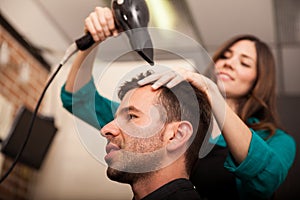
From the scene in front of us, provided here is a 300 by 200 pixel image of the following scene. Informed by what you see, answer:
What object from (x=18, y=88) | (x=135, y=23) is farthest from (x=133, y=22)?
(x=18, y=88)

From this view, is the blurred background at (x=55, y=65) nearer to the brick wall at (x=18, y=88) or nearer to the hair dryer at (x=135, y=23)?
the brick wall at (x=18, y=88)

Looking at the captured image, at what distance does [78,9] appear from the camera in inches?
42.8

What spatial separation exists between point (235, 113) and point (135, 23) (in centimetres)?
21

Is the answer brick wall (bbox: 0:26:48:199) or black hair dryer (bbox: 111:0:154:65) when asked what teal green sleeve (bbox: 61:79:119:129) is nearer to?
black hair dryer (bbox: 111:0:154:65)

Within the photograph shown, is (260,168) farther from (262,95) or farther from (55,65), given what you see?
(55,65)

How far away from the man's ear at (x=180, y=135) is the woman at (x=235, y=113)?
5 cm

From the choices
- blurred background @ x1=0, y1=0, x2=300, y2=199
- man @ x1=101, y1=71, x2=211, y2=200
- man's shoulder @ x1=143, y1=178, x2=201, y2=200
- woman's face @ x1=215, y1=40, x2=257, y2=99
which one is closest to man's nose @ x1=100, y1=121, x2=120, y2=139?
man @ x1=101, y1=71, x2=211, y2=200

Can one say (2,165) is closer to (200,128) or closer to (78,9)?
(78,9)

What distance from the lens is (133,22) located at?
756 mm

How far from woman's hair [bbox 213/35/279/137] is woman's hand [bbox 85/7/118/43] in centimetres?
27

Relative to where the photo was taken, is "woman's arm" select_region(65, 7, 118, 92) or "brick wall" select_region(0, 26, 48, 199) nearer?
"woman's arm" select_region(65, 7, 118, 92)

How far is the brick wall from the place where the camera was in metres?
1.82

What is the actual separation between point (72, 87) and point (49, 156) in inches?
41.5

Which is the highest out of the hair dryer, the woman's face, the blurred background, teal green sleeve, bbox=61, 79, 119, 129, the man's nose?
the hair dryer
